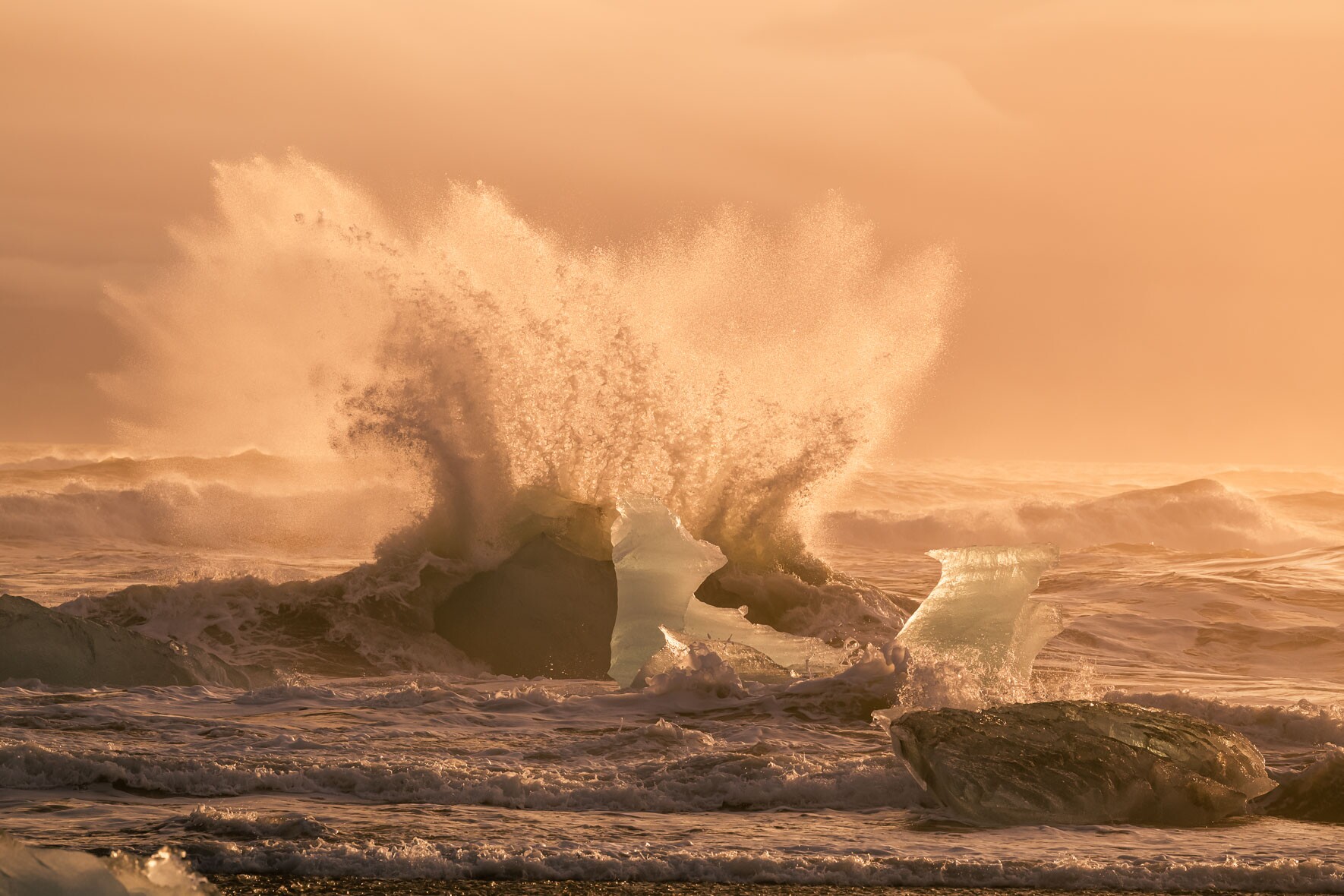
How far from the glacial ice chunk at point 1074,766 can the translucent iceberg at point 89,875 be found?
4731mm

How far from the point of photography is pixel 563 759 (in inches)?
311

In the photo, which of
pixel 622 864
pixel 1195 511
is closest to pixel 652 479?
pixel 622 864

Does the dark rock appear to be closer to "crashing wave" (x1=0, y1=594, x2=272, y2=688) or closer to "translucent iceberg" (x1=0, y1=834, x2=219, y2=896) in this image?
"crashing wave" (x1=0, y1=594, x2=272, y2=688)

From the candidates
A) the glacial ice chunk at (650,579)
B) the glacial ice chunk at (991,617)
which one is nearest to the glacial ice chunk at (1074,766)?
the glacial ice chunk at (991,617)

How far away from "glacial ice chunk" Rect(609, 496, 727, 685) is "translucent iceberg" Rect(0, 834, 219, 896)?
7547 millimetres

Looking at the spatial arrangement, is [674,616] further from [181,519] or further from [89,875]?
[181,519]

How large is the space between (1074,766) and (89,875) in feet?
17.8

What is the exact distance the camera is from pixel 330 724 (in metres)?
8.66

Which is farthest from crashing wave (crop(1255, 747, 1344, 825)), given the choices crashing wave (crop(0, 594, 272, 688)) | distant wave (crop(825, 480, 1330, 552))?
distant wave (crop(825, 480, 1330, 552))

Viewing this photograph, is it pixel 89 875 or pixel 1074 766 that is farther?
pixel 1074 766

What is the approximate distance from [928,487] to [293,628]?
31.1 metres

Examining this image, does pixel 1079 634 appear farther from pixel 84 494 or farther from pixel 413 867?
pixel 84 494

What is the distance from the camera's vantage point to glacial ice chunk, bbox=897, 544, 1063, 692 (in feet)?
33.5

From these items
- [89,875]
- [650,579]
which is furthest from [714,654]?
[89,875]
